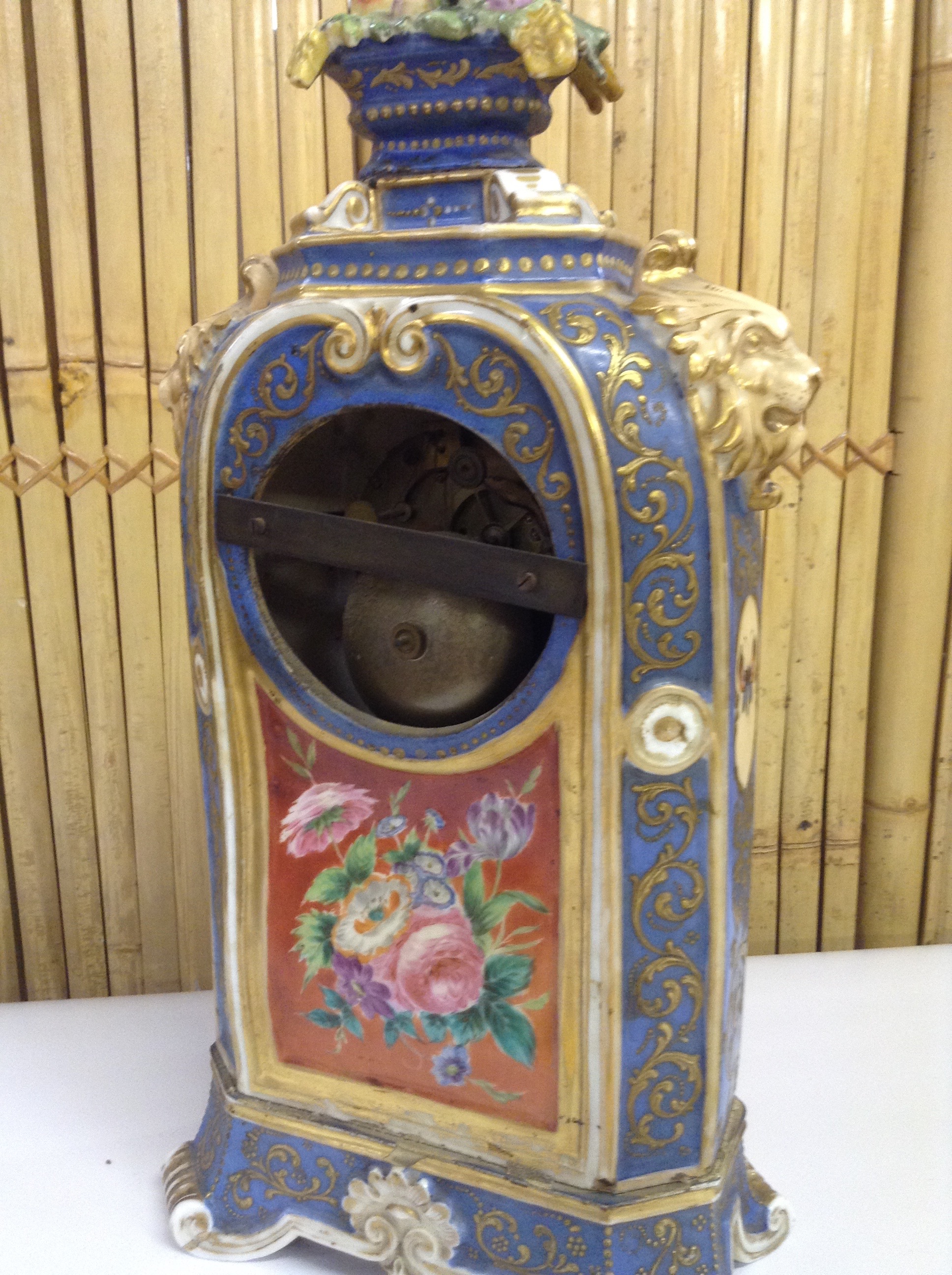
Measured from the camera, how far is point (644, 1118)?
0.86 metres

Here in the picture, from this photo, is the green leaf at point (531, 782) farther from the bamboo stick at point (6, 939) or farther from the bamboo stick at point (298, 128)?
the bamboo stick at point (6, 939)

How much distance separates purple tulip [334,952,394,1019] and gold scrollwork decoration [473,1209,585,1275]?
170 millimetres

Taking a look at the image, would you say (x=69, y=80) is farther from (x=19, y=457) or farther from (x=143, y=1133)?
(x=143, y=1133)

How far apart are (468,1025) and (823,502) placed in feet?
2.54

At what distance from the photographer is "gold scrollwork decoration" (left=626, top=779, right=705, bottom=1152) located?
32.2 inches

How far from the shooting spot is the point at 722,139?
1268 millimetres

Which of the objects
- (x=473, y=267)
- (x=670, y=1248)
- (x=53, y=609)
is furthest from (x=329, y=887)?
(x=53, y=609)

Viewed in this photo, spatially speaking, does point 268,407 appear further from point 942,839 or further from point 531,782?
point 942,839

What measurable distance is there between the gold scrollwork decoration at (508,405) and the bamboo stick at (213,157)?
0.58m

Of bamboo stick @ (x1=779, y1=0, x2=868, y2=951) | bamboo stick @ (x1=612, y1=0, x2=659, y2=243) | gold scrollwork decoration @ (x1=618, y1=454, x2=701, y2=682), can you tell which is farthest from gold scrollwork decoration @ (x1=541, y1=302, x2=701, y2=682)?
bamboo stick @ (x1=779, y1=0, x2=868, y2=951)

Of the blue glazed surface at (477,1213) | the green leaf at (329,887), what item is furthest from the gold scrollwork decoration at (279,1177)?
the green leaf at (329,887)

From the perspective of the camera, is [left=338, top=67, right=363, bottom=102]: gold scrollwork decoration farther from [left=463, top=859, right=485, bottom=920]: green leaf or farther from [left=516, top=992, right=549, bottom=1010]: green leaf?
[left=516, top=992, right=549, bottom=1010]: green leaf

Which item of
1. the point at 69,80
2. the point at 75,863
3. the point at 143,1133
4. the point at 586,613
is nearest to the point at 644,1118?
the point at 586,613

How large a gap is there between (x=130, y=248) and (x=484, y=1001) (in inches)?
35.1
